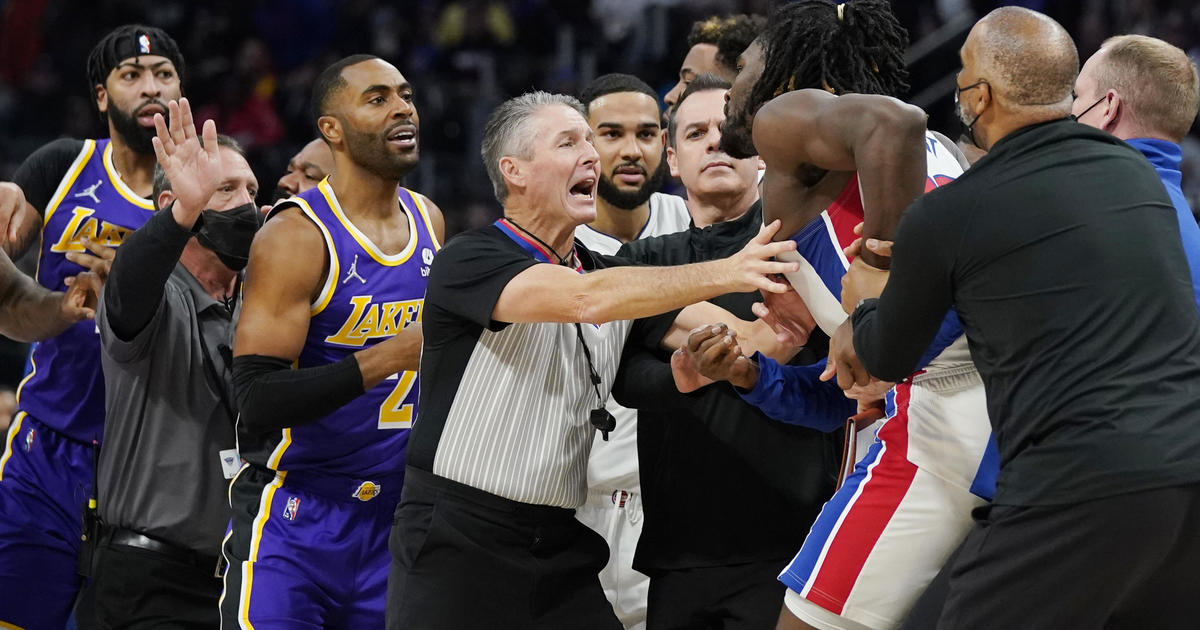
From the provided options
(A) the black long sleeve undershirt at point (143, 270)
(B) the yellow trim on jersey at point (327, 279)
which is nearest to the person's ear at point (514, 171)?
(B) the yellow trim on jersey at point (327, 279)

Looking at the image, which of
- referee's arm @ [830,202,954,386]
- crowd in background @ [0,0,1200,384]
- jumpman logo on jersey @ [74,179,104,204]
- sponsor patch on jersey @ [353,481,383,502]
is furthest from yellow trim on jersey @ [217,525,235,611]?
crowd in background @ [0,0,1200,384]

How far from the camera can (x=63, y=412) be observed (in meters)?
5.24

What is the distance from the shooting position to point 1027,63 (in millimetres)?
2900

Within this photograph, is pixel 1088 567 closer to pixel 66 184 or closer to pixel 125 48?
pixel 66 184

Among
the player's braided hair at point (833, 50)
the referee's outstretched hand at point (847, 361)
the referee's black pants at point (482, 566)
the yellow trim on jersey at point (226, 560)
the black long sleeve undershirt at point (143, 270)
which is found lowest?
the yellow trim on jersey at point (226, 560)

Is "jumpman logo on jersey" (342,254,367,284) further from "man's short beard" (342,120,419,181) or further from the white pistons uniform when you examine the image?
the white pistons uniform

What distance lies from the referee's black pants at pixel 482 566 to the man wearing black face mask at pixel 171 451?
134 centimetres

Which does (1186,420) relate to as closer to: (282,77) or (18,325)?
(18,325)

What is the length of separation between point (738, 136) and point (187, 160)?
178 cm

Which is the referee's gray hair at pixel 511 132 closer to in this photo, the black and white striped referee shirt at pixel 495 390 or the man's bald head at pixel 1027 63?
the black and white striped referee shirt at pixel 495 390

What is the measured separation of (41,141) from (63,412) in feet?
20.9

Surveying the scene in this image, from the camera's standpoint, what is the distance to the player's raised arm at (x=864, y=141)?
10.1 feet

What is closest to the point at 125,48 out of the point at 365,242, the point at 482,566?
the point at 365,242

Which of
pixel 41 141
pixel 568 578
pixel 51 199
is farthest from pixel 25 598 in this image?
pixel 41 141
